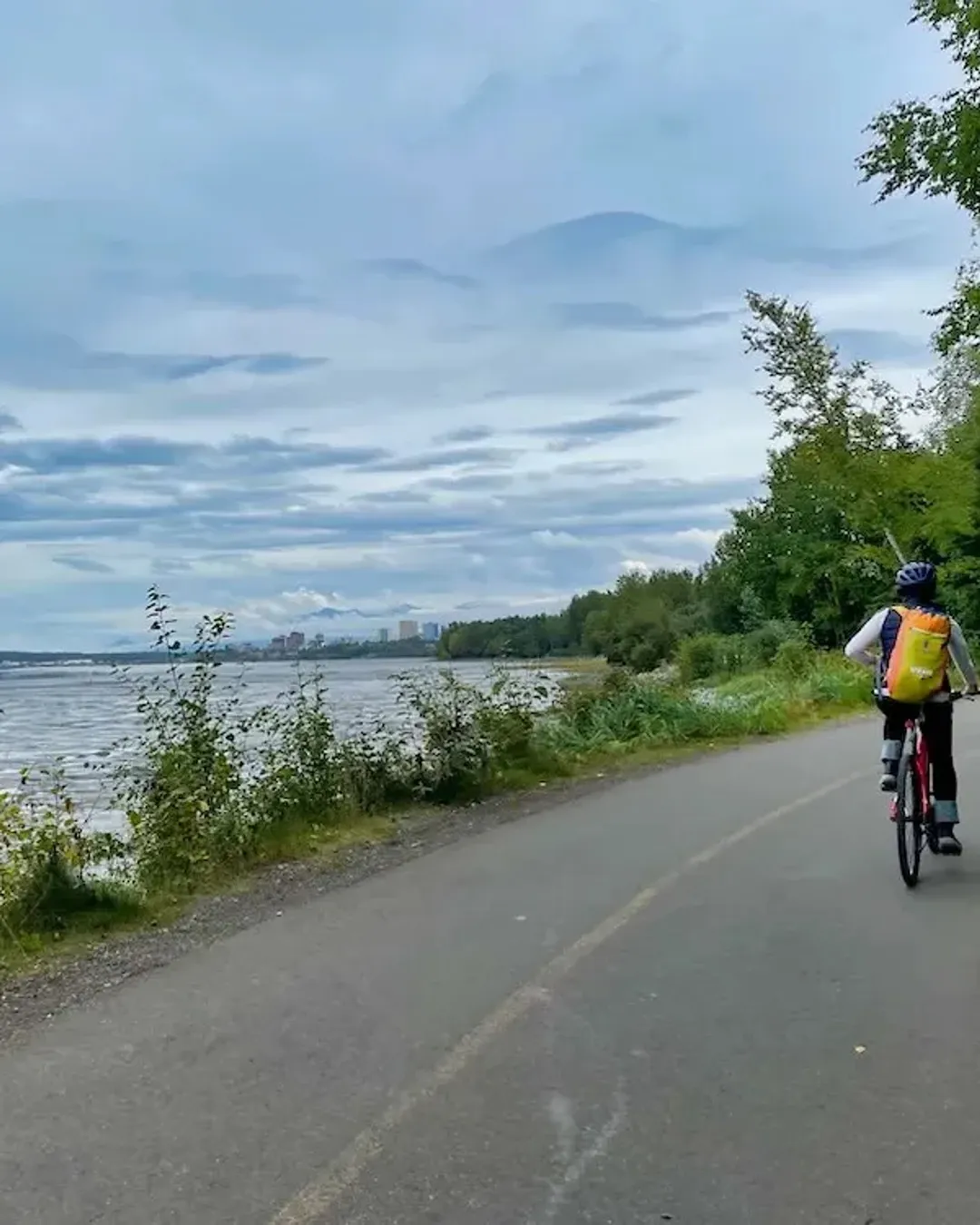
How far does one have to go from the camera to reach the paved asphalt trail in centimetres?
429

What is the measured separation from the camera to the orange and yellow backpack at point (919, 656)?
28.5ft

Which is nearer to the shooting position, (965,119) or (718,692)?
(965,119)

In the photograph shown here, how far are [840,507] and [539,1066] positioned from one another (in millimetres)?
45576

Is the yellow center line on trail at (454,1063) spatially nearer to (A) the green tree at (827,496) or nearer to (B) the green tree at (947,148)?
(B) the green tree at (947,148)

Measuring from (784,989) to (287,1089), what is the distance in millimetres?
2474

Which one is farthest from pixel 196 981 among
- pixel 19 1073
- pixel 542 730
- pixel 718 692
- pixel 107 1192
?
pixel 718 692

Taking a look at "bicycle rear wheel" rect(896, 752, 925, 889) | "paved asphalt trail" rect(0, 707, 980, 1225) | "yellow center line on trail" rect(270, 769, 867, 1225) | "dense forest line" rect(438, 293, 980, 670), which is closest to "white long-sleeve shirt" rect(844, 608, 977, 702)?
"bicycle rear wheel" rect(896, 752, 925, 889)

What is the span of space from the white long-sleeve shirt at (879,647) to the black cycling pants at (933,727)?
0.11 m

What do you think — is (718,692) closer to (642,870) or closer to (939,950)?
(642,870)

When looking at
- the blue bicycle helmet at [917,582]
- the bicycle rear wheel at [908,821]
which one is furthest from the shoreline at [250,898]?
the blue bicycle helmet at [917,582]

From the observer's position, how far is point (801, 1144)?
180 inches

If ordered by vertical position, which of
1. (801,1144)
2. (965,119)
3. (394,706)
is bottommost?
(801,1144)

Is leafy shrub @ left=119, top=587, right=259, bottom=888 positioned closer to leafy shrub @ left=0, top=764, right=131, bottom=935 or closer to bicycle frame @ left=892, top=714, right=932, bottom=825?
leafy shrub @ left=0, top=764, right=131, bottom=935

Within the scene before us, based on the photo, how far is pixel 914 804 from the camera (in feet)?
28.8
